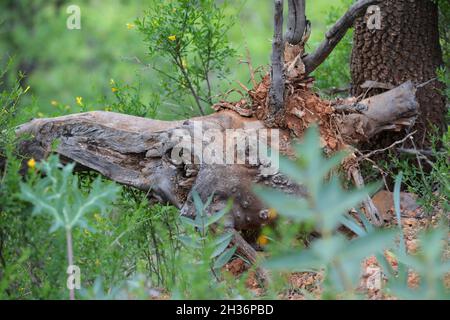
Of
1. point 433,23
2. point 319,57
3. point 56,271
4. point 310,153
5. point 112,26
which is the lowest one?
point 56,271

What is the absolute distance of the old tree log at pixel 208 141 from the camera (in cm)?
324

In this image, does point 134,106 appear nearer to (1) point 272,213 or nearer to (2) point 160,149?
(2) point 160,149

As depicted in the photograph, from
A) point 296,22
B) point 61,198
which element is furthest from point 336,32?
point 61,198

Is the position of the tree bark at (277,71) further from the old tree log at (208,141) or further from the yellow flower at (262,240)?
the yellow flower at (262,240)

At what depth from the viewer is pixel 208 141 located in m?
3.29

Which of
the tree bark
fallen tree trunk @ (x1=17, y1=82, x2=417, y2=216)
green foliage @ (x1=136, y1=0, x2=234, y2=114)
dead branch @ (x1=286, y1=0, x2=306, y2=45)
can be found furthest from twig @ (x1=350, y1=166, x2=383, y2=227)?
green foliage @ (x1=136, y1=0, x2=234, y2=114)

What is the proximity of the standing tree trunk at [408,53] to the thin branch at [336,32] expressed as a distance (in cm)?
47

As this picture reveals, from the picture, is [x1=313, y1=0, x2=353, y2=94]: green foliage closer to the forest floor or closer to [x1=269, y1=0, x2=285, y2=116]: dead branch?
the forest floor

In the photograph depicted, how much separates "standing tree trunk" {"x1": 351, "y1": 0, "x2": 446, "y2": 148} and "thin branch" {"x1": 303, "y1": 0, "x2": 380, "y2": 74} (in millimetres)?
469

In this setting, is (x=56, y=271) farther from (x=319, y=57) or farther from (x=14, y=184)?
(x=319, y=57)

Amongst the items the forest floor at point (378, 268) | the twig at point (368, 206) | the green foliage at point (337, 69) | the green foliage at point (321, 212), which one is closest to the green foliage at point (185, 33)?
the green foliage at point (337, 69)
